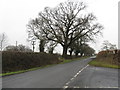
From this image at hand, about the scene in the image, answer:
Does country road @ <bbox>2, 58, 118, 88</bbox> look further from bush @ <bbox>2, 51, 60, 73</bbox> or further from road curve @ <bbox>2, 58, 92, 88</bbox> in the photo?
bush @ <bbox>2, 51, 60, 73</bbox>

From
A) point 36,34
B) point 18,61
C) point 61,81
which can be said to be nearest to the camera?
point 61,81

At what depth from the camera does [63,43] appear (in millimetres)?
47656

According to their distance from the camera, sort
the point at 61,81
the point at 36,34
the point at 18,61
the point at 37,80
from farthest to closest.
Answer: the point at 36,34 < the point at 18,61 < the point at 37,80 < the point at 61,81

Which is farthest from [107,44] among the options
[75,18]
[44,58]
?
[44,58]

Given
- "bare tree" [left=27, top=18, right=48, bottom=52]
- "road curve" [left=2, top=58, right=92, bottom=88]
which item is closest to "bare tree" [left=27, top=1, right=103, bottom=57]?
"bare tree" [left=27, top=18, right=48, bottom=52]

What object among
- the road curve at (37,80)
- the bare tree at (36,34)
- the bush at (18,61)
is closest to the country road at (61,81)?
the road curve at (37,80)

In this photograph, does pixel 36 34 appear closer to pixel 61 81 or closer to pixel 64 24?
pixel 64 24

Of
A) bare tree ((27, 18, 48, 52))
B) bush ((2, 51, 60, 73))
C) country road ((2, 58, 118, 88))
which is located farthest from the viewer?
bare tree ((27, 18, 48, 52))

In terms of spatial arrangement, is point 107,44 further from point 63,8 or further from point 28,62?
point 28,62

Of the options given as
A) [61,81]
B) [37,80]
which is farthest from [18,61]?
[61,81]

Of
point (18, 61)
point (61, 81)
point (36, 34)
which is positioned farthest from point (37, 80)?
point (36, 34)

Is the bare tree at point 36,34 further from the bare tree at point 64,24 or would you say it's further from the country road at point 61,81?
the country road at point 61,81

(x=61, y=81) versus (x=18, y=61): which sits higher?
(x=18, y=61)

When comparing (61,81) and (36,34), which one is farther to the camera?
(36,34)
